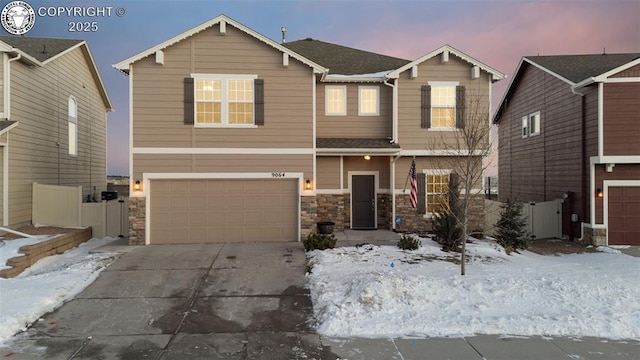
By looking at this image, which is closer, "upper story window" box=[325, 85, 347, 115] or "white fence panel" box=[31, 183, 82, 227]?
"white fence panel" box=[31, 183, 82, 227]

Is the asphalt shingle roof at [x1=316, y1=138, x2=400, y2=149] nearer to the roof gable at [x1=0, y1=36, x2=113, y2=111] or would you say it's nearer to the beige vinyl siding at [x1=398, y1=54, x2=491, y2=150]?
the beige vinyl siding at [x1=398, y1=54, x2=491, y2=150]

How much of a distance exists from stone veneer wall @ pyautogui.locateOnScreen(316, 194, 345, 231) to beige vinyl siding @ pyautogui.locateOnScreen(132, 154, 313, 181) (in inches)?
86.7

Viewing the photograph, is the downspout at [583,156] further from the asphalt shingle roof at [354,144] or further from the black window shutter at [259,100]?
the black window shutter at [259,100]

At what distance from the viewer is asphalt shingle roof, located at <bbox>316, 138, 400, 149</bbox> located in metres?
13.6

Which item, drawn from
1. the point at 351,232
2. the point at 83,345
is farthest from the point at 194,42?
the point at 83,345

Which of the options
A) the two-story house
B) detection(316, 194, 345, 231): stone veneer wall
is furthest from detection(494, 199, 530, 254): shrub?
the two-story house

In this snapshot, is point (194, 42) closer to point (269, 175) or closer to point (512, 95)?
point (269, 175)

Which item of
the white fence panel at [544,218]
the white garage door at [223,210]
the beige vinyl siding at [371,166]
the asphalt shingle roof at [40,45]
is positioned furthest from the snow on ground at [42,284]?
the white fence panel at [544,218]

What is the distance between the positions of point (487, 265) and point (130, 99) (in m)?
11.0

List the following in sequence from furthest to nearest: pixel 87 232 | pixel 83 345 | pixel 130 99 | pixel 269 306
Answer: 1. pixel 87 232
2. pixel 130 99
3. pixel 269 306
4. pixel 83 345

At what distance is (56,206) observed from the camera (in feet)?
43.7

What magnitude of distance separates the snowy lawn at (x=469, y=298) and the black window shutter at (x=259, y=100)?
4.94 metres

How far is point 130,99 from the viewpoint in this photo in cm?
1195

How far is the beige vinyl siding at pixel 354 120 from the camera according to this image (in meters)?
14.5
